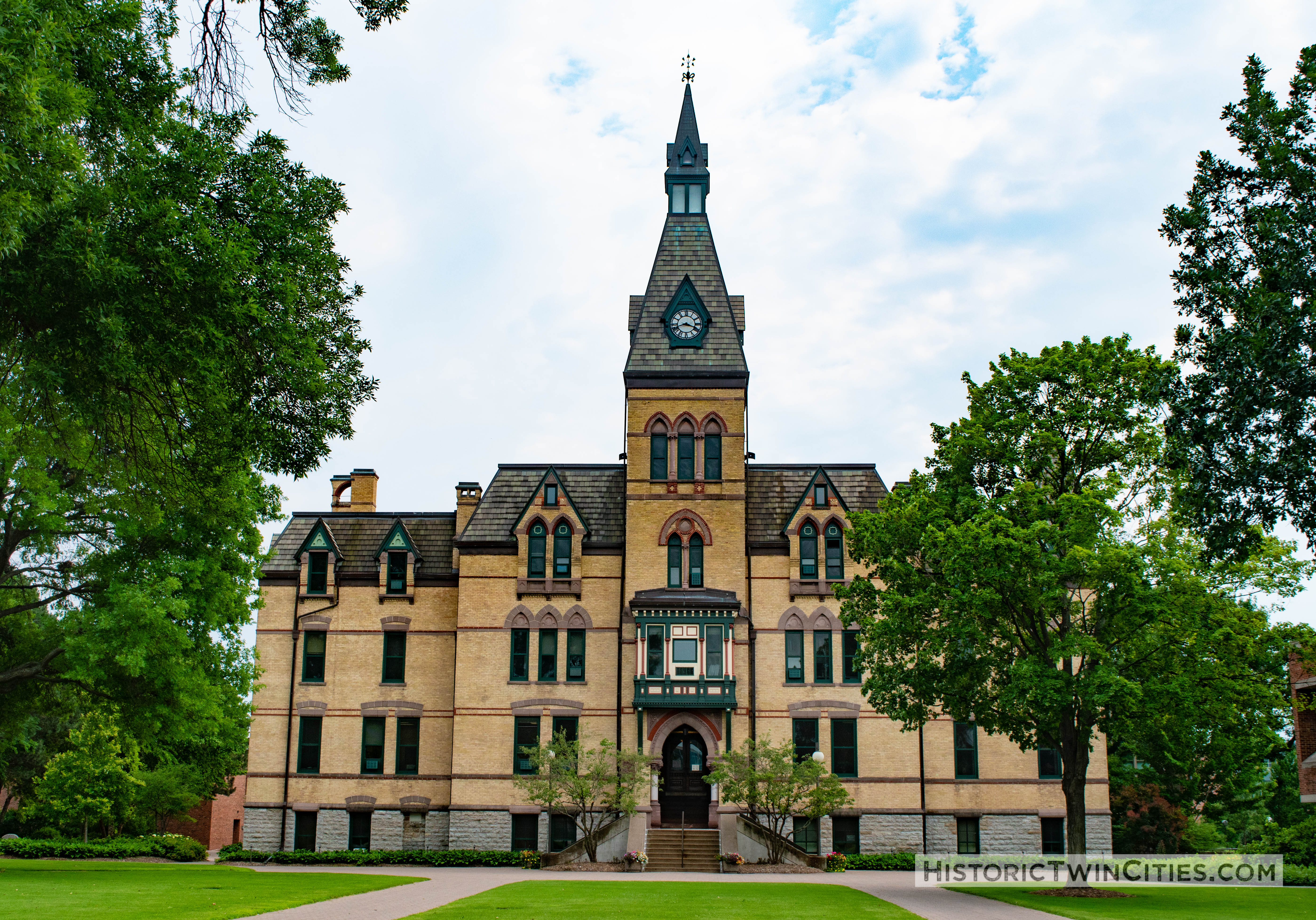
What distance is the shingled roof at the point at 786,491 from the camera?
40.7 metres

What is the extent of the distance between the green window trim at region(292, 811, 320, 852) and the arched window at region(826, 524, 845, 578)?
66.4ft

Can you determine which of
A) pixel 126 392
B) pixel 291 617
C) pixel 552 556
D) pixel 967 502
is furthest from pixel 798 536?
pixel 126 392

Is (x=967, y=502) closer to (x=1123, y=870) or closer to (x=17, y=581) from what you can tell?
(x=1123, y=870)

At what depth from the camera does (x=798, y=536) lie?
40062 millimetres

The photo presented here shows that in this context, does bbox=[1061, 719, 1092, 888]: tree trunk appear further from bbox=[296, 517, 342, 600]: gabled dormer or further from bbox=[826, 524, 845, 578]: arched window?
bbox=[296, 517, 342, 600]: gabled dormer

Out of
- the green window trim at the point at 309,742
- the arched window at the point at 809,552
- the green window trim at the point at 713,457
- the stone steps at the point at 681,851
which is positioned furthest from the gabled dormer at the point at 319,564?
the arched window at the point at 809,552

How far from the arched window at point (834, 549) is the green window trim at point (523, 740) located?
1174cm

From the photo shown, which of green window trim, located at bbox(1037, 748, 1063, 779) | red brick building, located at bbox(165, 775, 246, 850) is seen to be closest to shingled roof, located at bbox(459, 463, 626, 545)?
green window trim, located at bbox(1037, 748, 1063, 779)

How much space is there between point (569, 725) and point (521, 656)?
2984mm

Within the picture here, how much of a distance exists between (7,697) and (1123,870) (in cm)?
3121

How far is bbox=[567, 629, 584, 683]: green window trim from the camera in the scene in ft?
129

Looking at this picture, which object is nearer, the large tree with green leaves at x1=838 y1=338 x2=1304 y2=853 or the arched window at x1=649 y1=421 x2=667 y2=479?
the large tree with green leaves at x1=838 y1=338 x2=1304 y2=853

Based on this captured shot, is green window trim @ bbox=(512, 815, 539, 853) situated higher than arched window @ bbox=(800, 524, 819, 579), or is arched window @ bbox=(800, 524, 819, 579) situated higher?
arched window @ bbox=(800, 524, 819, 579)

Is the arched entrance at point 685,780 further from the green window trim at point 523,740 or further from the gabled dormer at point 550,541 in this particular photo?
the gabled dormer at point 550,541
